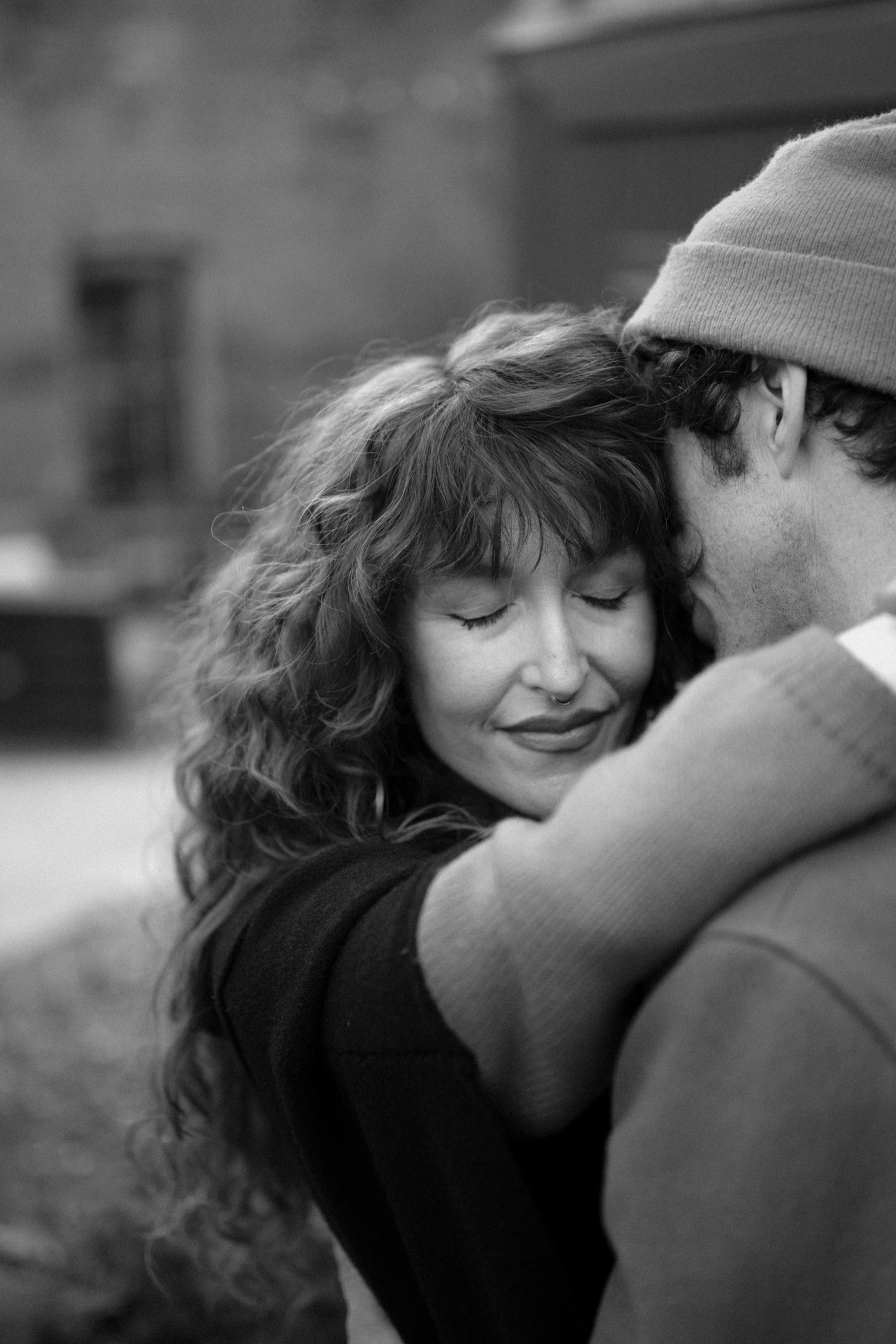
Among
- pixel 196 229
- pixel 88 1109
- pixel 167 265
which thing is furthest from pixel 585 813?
pixel 167 265

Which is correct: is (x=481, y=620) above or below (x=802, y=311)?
below

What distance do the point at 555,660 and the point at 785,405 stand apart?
1.26ft

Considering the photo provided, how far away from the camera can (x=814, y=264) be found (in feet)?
4.86

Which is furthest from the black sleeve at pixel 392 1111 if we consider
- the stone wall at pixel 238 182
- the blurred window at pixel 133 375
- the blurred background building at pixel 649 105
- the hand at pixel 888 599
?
the blurred window at pixel 133 375

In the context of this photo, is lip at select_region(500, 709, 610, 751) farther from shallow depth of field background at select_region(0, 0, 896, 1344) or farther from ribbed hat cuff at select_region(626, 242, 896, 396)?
shallow depth of field background at select_region(0, 0, 896, 1344)

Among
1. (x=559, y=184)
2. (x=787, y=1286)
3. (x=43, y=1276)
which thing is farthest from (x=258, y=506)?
(x=559, y=184)

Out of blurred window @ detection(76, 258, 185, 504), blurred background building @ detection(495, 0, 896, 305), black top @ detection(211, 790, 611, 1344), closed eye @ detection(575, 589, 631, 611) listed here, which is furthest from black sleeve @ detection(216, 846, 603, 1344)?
blurred window @ detection(76, 258, 185, 504)

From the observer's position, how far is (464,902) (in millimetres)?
1329

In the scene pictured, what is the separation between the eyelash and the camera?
5.54 feet

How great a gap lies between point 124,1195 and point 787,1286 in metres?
2.59

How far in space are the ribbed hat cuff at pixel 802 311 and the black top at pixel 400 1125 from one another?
0.65 m

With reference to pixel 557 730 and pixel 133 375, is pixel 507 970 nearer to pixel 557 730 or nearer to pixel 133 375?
pixel 557 730

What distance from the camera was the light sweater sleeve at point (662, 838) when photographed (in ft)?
3.79

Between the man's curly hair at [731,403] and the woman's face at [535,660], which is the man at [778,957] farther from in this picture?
the woman's face at [535,660]
